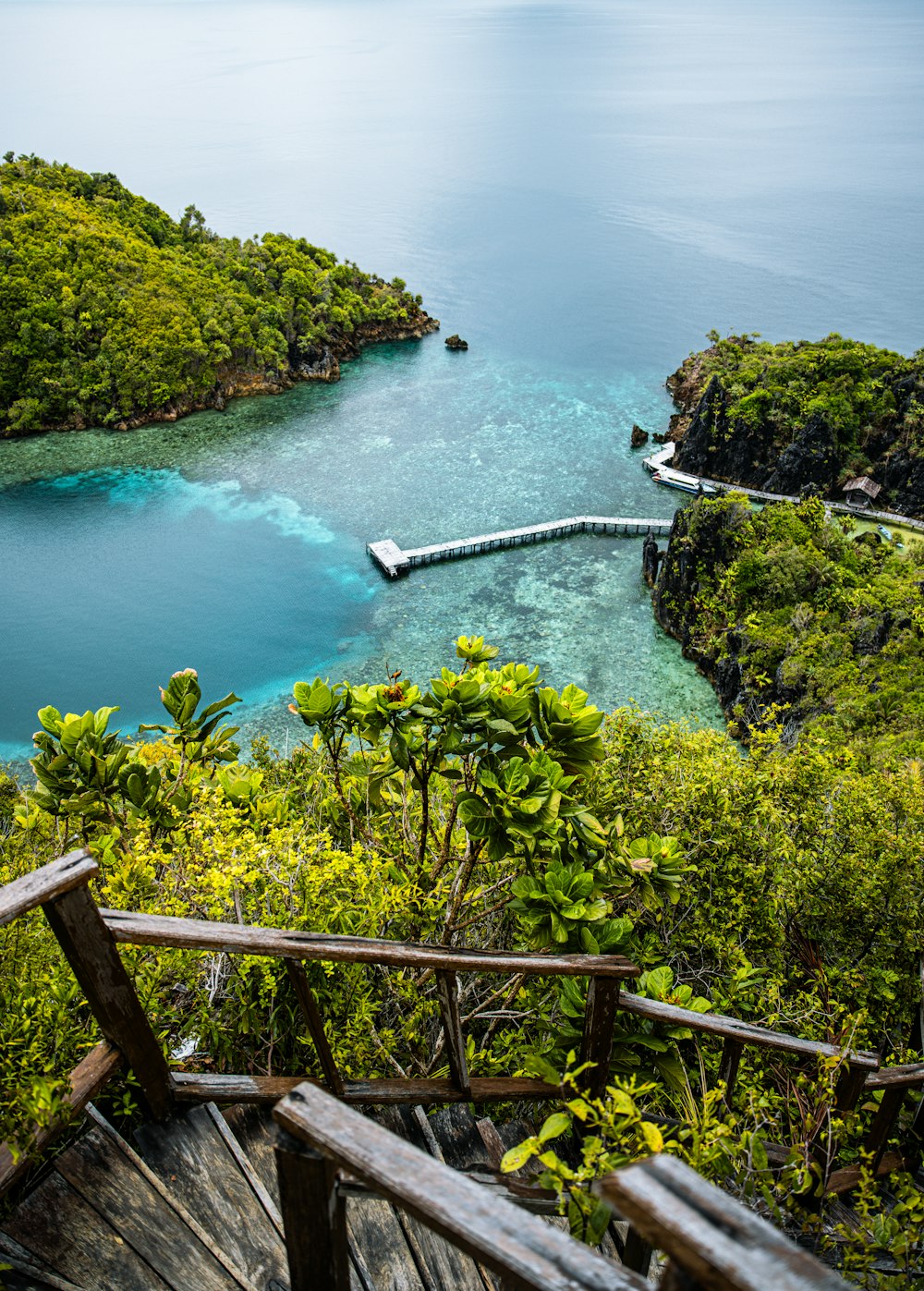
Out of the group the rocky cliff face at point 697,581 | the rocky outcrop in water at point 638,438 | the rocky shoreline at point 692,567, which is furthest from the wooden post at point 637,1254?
the rocky outcrop in water at point 638,438

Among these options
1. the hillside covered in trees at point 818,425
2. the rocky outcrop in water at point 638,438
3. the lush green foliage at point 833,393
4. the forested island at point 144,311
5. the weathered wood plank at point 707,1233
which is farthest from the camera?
the forested island at point 144,311

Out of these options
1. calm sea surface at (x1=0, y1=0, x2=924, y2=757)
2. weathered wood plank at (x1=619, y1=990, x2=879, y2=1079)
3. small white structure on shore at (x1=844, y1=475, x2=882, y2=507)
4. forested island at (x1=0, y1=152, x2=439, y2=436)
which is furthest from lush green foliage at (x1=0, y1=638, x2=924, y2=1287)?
forested island at (x1=0, y1=152, x2=439, y2=436)

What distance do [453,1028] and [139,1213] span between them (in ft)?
3.51

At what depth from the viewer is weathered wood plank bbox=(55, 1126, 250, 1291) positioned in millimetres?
2244

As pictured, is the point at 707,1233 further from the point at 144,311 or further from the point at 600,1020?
the point at 144,311

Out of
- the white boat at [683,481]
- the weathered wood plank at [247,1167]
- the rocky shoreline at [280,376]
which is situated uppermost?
the weathered wood plank at [247,1167]

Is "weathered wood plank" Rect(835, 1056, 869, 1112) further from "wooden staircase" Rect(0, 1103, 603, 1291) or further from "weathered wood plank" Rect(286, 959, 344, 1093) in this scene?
"weathered wood plank" Rect(286, 959, 344, 1093)

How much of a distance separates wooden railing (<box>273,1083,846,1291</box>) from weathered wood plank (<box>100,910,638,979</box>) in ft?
3.17

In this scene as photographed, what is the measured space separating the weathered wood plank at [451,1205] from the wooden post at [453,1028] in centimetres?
156

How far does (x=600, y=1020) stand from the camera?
8.98 feet

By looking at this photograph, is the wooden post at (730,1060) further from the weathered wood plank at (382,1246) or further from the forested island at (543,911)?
the weathered wood plank at (382,1246)

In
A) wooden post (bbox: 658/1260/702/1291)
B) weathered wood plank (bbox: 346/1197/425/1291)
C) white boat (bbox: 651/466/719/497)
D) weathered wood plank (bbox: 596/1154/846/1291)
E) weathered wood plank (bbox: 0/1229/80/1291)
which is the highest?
weathered wood plank (bbox: 596/1154/846/1291)

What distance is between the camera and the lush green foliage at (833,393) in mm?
27109

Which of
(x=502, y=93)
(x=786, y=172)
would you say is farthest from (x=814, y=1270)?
(x=502, y=93)
